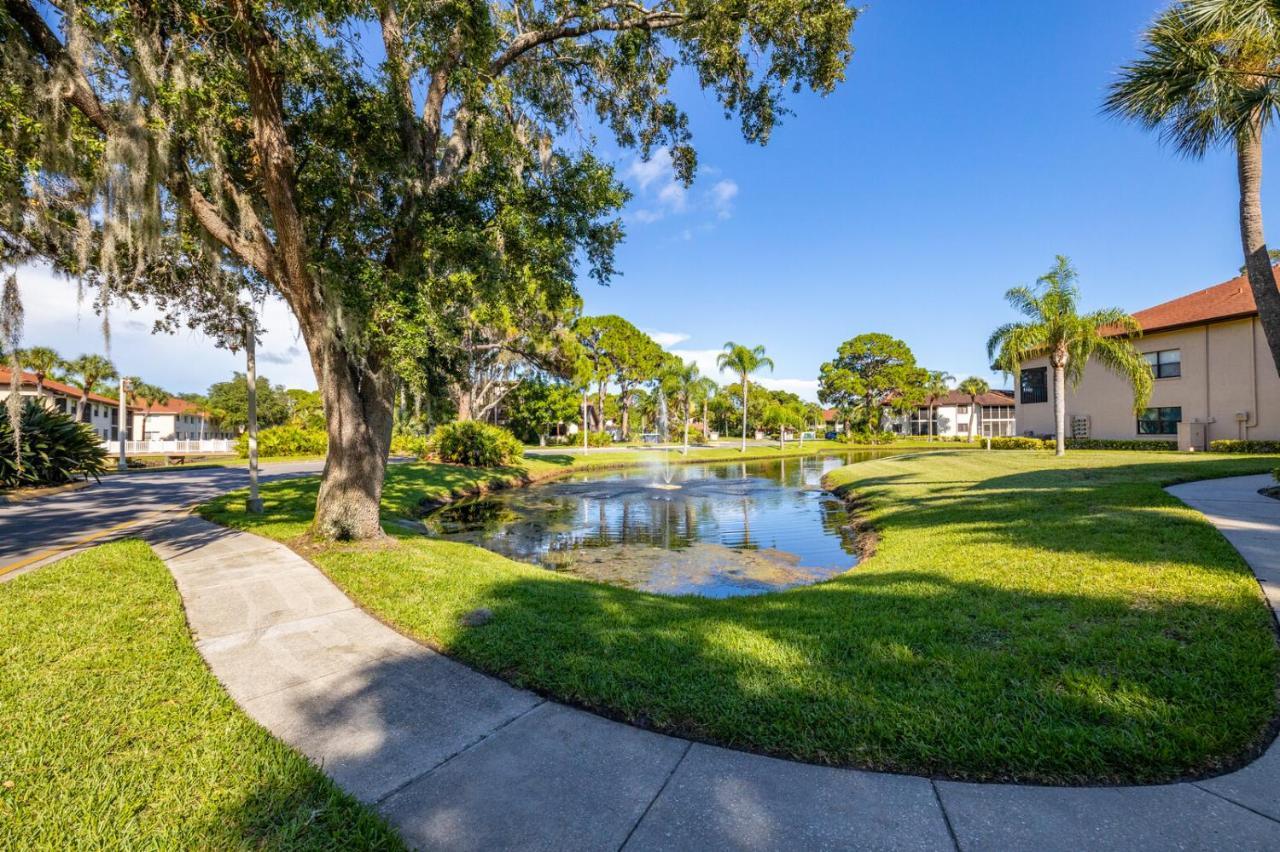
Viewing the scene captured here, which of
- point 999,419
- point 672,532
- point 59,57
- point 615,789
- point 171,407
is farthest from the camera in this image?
point 171,407

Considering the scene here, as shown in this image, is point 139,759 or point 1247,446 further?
point 1247,446

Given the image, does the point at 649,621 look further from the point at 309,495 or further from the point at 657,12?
the point at 309,495

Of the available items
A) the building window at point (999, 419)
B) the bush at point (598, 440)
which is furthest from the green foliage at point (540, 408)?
the building window at point (999, 419)

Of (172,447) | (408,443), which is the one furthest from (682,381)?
(172,447)

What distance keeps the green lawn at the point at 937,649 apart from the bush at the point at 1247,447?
20.2 meters

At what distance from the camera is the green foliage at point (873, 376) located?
56375 mm

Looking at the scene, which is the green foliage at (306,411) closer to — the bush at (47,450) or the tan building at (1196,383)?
the bush at (47,450)

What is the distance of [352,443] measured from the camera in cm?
764

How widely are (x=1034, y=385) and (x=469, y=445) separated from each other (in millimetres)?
31917

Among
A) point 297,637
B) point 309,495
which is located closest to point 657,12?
point 297,637

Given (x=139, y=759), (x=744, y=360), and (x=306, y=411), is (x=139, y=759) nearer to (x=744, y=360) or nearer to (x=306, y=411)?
(x=744, y=360)

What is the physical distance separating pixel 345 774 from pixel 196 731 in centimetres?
107

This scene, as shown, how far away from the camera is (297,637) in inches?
172

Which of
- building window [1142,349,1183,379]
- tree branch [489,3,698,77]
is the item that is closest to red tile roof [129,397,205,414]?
tree branch [489,3,698,77]
